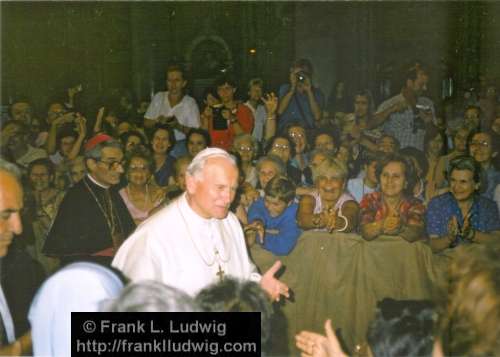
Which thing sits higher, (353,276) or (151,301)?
(353,276)

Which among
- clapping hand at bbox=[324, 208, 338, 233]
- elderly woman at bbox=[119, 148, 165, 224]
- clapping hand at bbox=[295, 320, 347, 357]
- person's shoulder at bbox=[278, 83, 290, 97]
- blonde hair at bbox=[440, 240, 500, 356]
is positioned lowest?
clapping hand at bbox=[295, 320, 347, 357]

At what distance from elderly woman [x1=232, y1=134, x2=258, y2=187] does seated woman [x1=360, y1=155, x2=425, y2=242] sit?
80 cm

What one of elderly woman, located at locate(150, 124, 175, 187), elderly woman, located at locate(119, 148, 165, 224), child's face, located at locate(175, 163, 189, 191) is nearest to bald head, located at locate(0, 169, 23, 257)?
elderly woman, located at locate(119, 148, 165, 224)

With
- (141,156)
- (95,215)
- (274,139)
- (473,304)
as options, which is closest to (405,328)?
(473,304)

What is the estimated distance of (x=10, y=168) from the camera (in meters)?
6.02

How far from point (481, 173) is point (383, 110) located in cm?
82

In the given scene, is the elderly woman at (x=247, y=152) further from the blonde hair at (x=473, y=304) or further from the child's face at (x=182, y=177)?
the blonde hair at (x=473, y=304)

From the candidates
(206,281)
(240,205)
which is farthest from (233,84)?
(206,281)

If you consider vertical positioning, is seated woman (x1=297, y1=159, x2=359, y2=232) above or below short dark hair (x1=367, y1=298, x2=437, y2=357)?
above

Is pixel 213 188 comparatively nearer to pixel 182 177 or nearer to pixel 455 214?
pixel 182 177

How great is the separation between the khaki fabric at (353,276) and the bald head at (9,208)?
1923mm

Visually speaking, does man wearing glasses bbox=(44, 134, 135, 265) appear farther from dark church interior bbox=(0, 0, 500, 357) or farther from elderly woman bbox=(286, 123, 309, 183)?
elderly woman bbox=(286, 123, 309, 183)

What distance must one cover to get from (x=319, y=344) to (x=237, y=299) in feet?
2.16

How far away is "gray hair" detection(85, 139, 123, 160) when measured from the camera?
6016 mm
